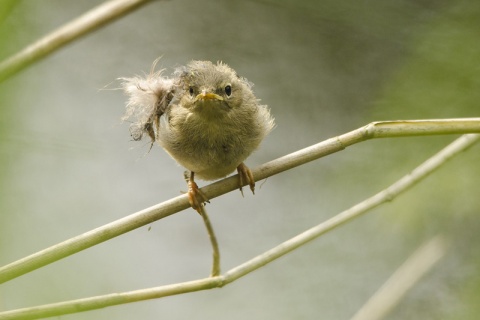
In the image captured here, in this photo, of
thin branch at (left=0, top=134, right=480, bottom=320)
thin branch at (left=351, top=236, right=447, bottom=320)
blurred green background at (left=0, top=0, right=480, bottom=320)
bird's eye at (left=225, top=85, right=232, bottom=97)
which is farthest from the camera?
bird's eye at (left=225, top=85, right=232, bottom=97)

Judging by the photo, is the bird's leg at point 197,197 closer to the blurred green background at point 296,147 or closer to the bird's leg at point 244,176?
the bird's leg at point 244,176

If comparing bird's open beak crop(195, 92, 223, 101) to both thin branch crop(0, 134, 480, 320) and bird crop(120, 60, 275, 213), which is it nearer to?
bird crop(120, 60, 275, 213)

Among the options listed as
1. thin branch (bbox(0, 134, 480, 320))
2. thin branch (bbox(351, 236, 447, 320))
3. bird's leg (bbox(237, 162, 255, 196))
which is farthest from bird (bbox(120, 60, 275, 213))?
thin branch (bbox(351, 236, 447, 320))

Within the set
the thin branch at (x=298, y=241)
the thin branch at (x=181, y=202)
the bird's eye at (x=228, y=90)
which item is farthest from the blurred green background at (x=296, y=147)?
the bird's eye at (x=228, y=90)

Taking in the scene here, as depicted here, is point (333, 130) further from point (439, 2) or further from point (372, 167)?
point (439, 2)

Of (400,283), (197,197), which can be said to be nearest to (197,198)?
(197,197)

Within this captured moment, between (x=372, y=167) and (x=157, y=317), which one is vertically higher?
(x=372, y=167)

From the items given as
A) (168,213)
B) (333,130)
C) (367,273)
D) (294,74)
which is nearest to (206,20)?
(294,74)
